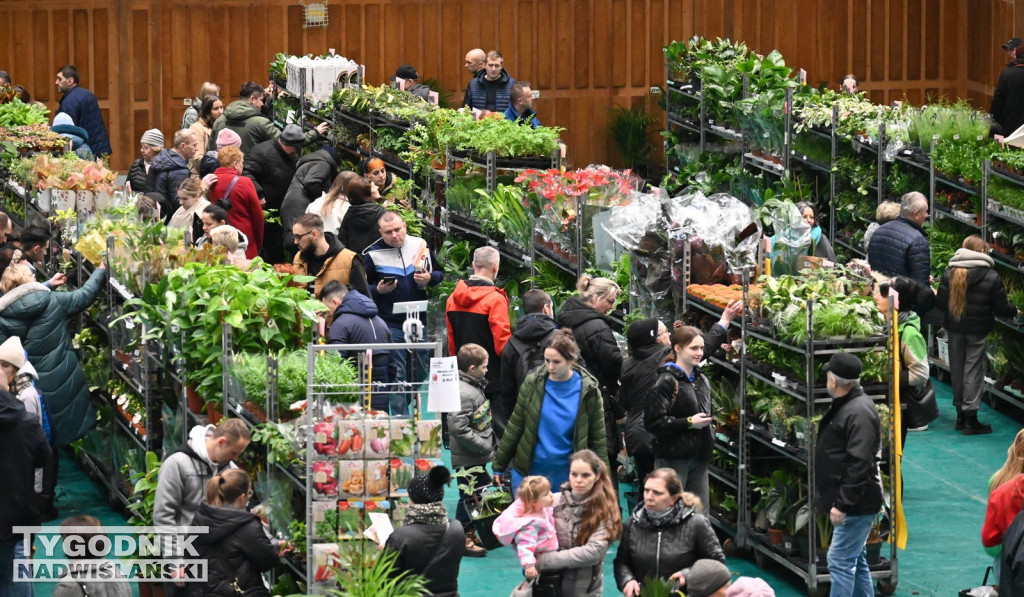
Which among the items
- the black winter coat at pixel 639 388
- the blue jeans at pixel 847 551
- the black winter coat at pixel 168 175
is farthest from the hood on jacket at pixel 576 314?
the black winter coat at pixel 168 175

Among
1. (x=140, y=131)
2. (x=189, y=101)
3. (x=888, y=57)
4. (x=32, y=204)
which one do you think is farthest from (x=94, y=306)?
(x=888, y=57)

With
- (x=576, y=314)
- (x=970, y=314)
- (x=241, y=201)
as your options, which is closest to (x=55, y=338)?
(x=241, y=201)

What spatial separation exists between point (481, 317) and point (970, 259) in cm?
392

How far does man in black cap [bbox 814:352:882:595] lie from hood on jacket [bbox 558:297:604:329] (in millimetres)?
1881

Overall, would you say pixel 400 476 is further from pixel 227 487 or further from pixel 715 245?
pixel 715 245

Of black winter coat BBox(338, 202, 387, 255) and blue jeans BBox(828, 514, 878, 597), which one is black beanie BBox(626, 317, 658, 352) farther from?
black winter coat BBox(338, 202, 387, 255)

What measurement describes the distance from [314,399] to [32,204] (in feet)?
19.6

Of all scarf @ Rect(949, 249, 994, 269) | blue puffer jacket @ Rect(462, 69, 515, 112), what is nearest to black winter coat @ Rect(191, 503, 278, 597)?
scarf @ Rect(949, 249, 994, 269)

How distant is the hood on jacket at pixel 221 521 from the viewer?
25.4 ft

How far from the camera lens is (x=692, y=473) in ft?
31.9

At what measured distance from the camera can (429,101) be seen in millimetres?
15562

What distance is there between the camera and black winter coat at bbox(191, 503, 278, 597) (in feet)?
25.4

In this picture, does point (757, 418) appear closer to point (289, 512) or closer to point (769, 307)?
point (769, 307)

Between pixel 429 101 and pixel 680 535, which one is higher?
pixel 429 101
